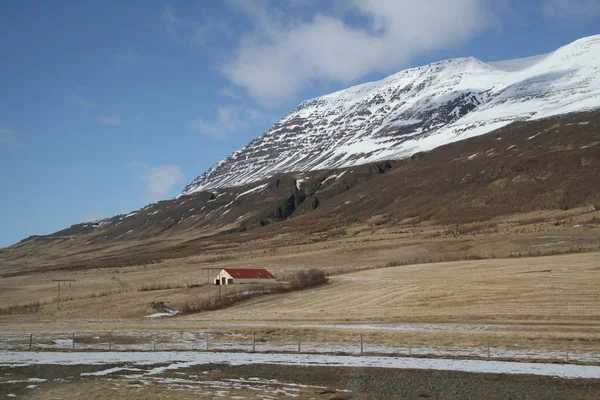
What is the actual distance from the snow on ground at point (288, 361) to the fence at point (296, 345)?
5.17ft

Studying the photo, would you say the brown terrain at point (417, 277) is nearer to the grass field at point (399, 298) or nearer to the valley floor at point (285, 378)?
the grass field at point (399, 298)

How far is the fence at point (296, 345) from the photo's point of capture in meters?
31.3

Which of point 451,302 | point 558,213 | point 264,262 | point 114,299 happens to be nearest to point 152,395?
point 451,302

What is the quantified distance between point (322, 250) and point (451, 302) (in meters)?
68.2

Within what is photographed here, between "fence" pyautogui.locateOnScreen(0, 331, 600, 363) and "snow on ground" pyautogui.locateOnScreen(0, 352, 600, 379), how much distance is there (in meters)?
1.58

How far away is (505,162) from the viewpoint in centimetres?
17912

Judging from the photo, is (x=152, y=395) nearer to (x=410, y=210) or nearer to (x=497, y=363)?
(x=497, y=363)

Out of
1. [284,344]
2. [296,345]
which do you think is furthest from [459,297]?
[284,344]

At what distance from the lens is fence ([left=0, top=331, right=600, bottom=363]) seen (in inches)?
1233

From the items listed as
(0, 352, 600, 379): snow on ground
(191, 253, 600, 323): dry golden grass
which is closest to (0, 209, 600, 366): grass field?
(191, 253, 600, 323): dry golden grass

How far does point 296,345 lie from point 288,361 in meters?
6.35

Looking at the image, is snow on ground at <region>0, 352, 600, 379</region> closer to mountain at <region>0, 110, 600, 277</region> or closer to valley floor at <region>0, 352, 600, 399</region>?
valley floor at <region>0, 352, 600, 399</region>

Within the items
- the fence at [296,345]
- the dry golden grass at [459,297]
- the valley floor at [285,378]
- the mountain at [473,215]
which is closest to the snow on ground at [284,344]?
the fence at [296,345]

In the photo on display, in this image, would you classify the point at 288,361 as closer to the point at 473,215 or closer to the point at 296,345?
the point at 296,345
